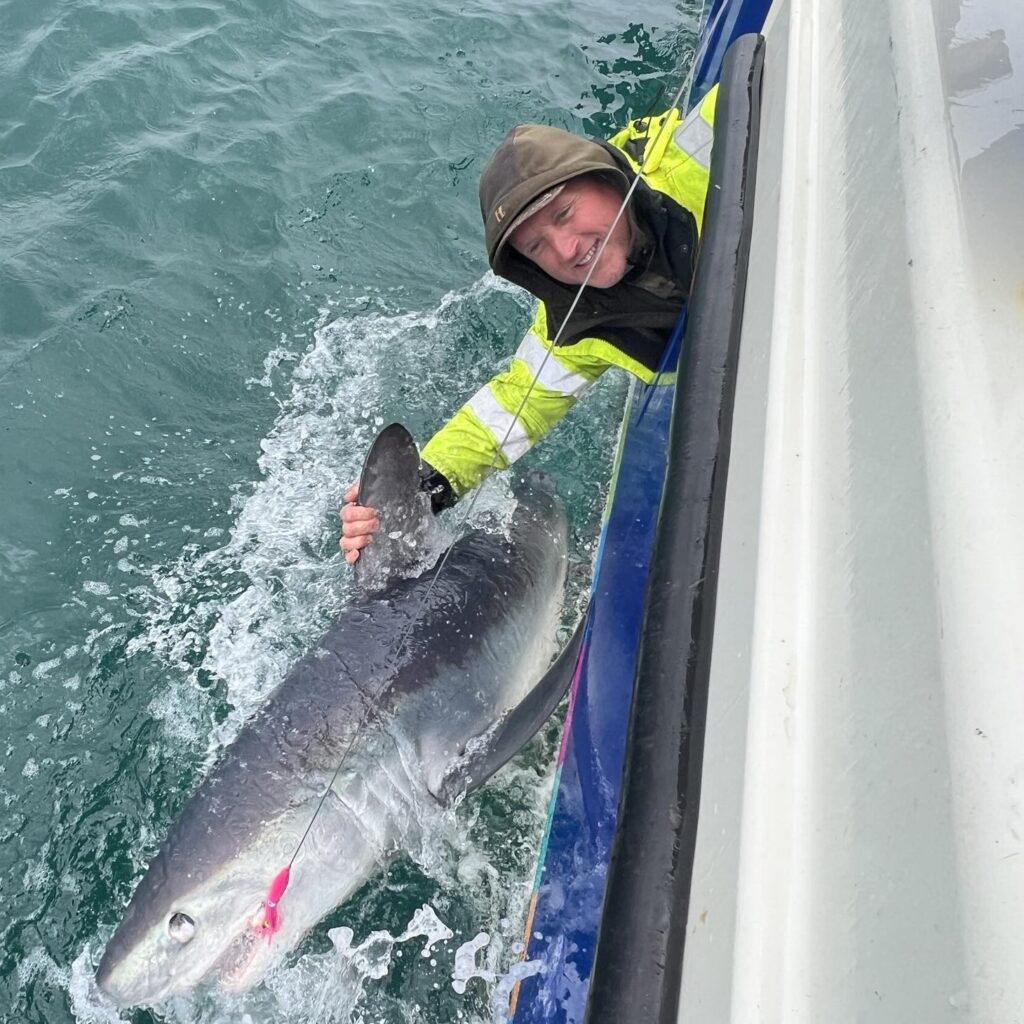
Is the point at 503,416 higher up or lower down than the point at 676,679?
lower down

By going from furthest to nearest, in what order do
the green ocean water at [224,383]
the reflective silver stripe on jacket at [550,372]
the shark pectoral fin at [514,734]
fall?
the reflective silver stripe on jacket at [550,372] → the green ocean water at [224,383] → the shark pectoral fin at [514,734]

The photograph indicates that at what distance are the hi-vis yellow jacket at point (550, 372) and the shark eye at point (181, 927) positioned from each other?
5.43 feet

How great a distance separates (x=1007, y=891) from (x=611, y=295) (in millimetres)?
2391

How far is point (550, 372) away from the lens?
3131 mm

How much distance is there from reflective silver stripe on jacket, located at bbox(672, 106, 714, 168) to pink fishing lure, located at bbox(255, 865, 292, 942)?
2.59 metres

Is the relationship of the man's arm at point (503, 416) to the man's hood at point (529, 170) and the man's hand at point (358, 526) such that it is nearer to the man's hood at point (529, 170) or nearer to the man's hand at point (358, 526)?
the man's hand at point (358, 526)

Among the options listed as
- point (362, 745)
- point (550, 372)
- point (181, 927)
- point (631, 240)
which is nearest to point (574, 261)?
point (631, 240)

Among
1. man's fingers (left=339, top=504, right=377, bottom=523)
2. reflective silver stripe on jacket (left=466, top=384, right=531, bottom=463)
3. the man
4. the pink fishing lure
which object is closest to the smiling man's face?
the man

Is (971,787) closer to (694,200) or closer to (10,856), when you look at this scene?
(694,200)

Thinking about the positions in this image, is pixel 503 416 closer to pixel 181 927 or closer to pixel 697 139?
pixel 697 139

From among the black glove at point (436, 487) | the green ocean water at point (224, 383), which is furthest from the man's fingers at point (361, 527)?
the green ocean water at point (224, 383)

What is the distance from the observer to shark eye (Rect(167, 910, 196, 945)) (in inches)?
87.6

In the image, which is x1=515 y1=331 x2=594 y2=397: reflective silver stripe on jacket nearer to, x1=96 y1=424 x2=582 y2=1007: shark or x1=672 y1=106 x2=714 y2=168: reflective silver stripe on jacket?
x1=96 y1=424 x2=582 y2=1007: shark

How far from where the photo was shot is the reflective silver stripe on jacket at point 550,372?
312 centimetres
